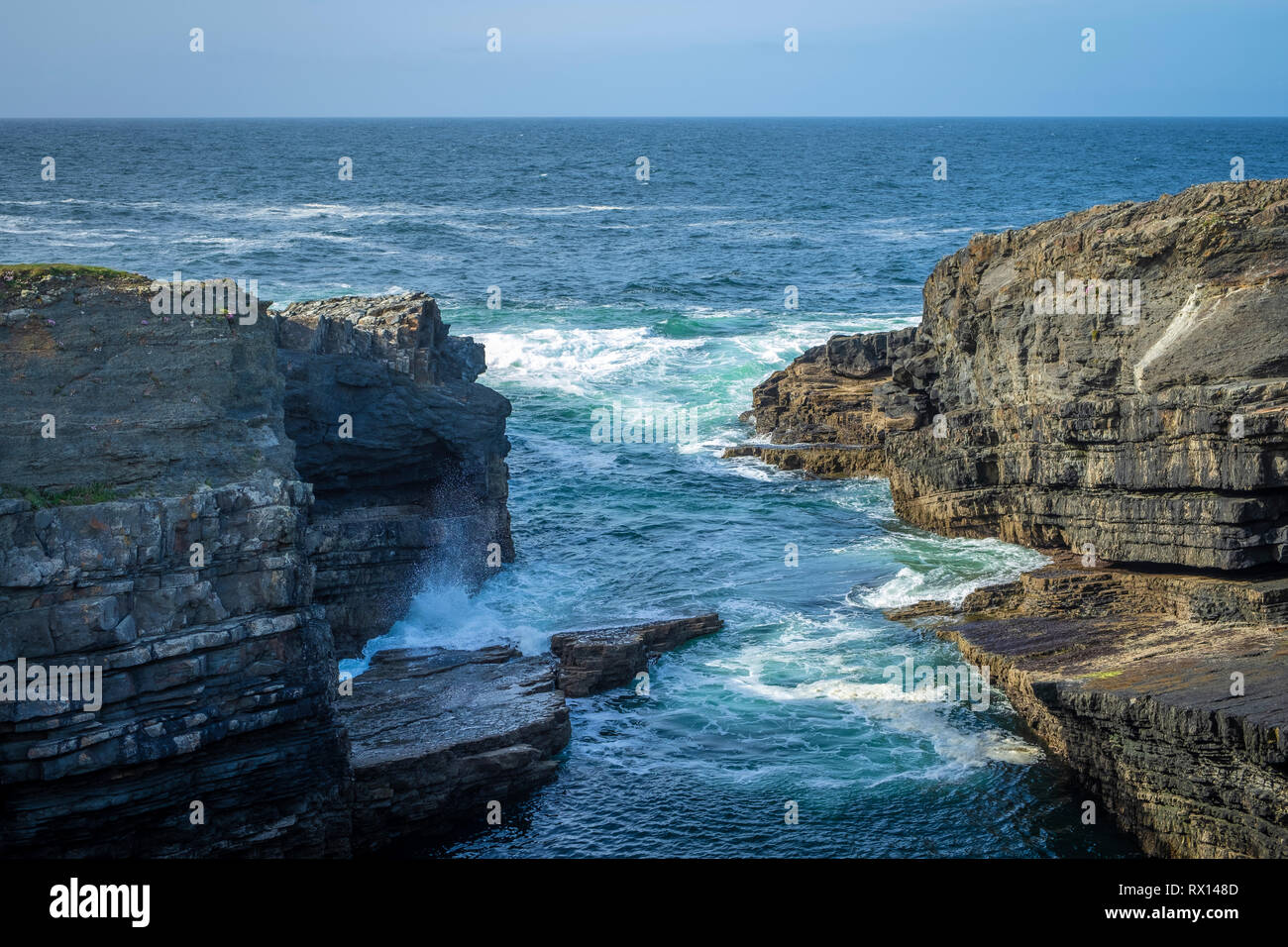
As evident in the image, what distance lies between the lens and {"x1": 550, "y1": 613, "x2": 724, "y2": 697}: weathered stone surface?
23.5 metres

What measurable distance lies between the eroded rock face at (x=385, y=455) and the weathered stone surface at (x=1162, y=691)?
11559 mm

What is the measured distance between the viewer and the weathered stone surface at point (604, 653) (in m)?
23.5

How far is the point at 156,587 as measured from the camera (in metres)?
16.2

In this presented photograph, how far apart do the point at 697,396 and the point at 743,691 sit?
87.7ft

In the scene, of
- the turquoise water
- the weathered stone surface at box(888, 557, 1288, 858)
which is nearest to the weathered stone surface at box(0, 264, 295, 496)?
the turquoise water

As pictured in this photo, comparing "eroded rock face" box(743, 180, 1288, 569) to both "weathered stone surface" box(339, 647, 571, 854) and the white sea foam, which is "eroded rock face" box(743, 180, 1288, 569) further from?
the white sea foam

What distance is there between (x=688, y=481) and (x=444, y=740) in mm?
19893

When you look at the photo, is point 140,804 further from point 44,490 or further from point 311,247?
point 311,247

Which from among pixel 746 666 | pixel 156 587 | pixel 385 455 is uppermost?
pixel 385 455

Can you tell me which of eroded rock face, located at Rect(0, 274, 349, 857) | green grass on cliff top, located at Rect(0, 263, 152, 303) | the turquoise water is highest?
green grass on cliff top, located at Rect(0, 263, 152, 303)

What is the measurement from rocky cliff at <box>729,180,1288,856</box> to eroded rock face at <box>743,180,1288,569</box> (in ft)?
0.13

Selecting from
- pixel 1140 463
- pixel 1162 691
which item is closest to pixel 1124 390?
pixel 1140 463

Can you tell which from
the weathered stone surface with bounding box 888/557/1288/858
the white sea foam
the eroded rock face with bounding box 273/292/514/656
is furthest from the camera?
the white sea foam

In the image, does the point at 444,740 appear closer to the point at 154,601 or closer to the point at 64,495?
the point at 154,601
